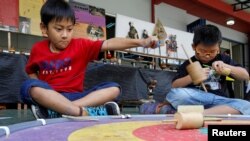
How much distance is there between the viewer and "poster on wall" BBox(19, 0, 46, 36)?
3061 mm

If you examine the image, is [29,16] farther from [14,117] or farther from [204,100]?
[204,100]

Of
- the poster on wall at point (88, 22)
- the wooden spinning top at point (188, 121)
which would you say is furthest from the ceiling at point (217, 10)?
the wooden spinning top at point (188, 121)

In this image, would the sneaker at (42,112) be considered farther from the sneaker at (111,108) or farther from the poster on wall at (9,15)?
the poster on wall at (9,15)

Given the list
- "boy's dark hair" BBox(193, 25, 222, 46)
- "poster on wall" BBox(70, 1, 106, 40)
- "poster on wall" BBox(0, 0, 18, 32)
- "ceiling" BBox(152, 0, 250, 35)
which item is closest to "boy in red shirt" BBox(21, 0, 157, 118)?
"boy's dark hair" BBox(193, 25, 222, 46)

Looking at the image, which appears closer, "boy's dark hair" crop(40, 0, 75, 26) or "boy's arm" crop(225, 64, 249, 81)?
"boy's dark hair" crop(40, 0, 75, 26)

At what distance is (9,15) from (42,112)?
2.04m

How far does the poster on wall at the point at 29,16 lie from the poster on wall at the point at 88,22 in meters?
0.43

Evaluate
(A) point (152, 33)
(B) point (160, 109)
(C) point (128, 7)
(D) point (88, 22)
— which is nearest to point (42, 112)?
(B) point (160, 109)

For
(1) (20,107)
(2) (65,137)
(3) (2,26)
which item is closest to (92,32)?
(3) (2,26)

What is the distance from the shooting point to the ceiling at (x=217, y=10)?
5770 millimetres

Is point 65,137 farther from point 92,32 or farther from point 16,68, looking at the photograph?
point 92,32

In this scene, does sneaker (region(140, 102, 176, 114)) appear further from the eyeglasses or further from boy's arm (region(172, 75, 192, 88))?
the eyeglasses

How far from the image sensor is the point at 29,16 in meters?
3.11

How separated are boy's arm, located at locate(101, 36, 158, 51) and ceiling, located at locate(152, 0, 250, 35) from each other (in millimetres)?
4201
